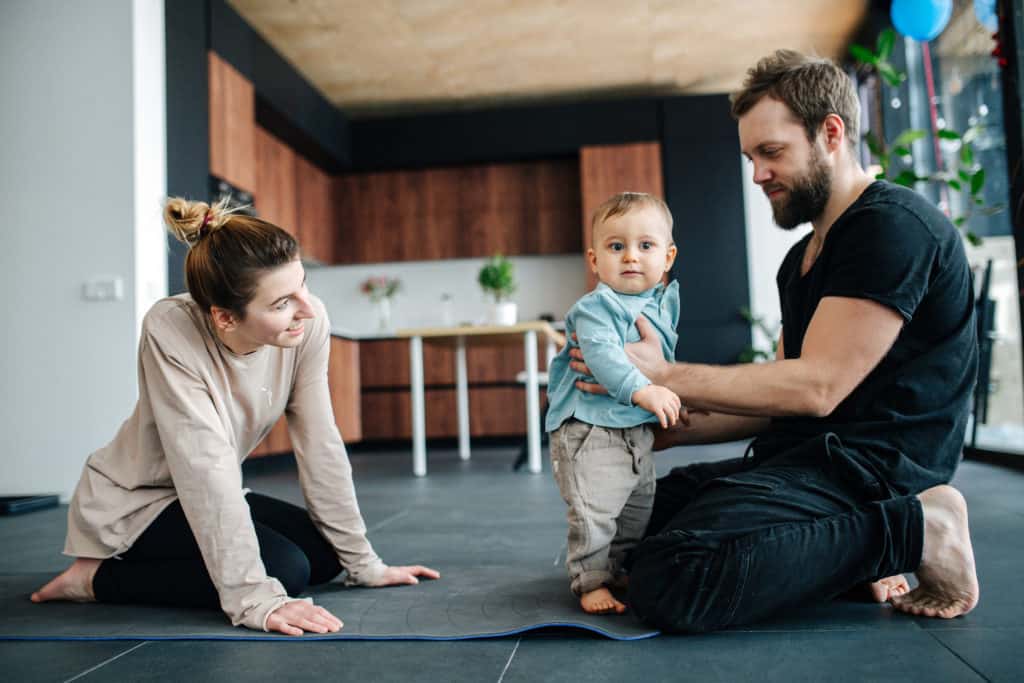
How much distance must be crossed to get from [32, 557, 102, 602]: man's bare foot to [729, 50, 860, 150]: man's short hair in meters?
1.66

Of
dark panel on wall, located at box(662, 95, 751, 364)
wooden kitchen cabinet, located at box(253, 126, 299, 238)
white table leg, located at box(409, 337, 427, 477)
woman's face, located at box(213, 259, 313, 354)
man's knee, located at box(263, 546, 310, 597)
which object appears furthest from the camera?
dark panel on wall, located at box(662, 95, 751, 364)

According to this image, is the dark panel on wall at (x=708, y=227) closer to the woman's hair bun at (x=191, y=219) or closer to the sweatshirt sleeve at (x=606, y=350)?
the sweatshirt sleeve at (x=606, y=350)

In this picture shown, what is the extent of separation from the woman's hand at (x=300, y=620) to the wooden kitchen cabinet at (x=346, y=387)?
15.1 ft

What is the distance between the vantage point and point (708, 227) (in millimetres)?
6922

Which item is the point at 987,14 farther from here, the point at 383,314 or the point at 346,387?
the point at 383,314

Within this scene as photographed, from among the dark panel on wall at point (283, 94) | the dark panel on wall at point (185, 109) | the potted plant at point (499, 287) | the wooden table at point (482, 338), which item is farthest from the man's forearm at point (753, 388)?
the dark panel on wall at point (283, 94)

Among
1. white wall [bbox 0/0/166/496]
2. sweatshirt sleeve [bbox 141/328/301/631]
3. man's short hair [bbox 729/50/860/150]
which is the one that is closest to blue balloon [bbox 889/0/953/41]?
man's short hair [bbox 729/50/860/150]

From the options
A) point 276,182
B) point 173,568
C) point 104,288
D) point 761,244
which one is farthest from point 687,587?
point 761,244

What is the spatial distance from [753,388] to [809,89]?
580 millimetres

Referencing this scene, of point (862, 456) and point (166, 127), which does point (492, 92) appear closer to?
point (166, 127)

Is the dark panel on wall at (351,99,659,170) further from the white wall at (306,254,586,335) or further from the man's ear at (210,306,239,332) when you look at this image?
the man's ear at (210,306,239,332)

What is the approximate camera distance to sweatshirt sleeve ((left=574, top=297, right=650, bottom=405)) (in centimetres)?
151

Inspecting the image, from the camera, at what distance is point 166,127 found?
4.23 m

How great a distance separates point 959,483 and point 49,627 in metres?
3.27
